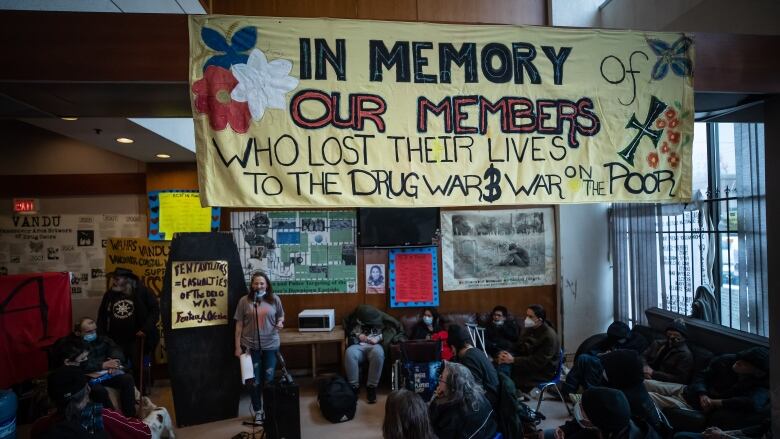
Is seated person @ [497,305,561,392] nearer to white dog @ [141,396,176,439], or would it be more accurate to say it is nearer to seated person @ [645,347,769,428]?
seated person @ [645,347,769,428]

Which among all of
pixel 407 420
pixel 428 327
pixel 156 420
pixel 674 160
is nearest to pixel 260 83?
pixel 407 420

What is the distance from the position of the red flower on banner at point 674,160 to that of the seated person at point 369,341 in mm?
3589

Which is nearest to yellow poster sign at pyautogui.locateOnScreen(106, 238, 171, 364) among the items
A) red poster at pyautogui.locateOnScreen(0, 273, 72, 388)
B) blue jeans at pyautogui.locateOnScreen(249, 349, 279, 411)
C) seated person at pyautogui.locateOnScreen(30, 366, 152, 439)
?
red poster at pyautogui.locateOnScreen(0, 273, 72, 388)

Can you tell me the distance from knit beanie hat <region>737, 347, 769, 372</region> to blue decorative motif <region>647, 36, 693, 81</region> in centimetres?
241

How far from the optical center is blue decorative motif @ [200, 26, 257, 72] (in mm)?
2012

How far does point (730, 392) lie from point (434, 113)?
134 inches

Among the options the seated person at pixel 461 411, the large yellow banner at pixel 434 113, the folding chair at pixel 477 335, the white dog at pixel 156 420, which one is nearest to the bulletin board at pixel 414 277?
the folding chair at pixel 477 335

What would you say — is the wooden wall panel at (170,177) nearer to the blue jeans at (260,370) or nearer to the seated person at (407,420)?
the blue jeans at (260,370)

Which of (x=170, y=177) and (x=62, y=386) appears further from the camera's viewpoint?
(x=170, y=177)

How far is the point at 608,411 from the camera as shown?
222 cm

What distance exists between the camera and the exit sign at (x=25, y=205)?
563 cm

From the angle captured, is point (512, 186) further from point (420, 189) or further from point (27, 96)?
point (27, 96)

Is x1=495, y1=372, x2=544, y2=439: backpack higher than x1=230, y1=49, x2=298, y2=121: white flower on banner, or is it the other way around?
x1=230, y1=49, x2=298, y2=121: white flower on banner

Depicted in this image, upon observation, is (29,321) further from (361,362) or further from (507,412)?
(507,412)
